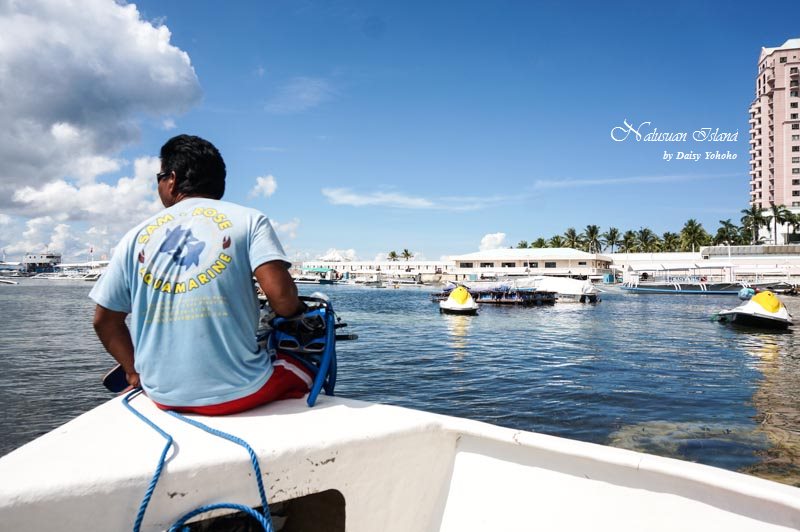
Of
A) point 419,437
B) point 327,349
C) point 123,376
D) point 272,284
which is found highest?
point 272,284

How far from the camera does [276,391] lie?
2.63 m

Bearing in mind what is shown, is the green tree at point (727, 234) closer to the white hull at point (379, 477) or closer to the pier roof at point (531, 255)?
the pier roof at point (531, 255)

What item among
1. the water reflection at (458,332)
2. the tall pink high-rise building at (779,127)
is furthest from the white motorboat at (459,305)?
the tall pink high-rise building at (779,127)

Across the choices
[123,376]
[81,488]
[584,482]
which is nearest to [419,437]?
[584,482]

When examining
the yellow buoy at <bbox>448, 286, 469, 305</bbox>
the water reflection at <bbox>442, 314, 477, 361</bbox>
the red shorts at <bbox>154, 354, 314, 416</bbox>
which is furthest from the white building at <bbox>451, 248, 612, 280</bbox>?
the red shorts at <bbox>154, 354, 314, 416</bbox>

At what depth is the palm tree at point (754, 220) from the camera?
9831 centimetres

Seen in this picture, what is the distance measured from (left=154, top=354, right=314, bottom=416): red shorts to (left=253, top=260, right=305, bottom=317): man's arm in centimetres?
30

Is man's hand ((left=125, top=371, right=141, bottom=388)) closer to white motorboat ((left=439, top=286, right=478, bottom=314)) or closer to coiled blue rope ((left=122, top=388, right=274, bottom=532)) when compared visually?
coiled blue rope ((left=122, top=388, right=274, bottom=532))

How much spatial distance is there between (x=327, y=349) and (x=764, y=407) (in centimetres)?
1032

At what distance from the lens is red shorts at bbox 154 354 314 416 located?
2371 mm

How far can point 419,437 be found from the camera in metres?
2.46

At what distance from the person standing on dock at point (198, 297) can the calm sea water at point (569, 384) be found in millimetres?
6308

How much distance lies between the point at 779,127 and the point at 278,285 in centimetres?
12687

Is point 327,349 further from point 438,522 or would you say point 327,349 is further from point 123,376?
point 123,376
